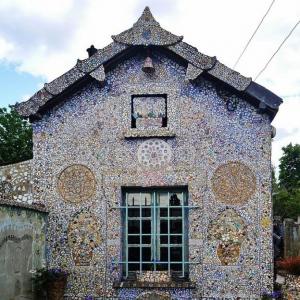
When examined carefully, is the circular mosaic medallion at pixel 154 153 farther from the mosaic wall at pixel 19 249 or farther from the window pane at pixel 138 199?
the mosaic wall at pixel 19 249

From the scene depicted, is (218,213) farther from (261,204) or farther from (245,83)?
(245,83)

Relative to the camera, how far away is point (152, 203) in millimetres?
10750

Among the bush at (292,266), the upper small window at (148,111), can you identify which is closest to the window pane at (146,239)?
the upper small window at (148,111)

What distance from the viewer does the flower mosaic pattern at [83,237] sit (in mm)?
10594

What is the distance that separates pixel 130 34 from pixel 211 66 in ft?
5.56

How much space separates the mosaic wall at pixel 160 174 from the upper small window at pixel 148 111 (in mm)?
123

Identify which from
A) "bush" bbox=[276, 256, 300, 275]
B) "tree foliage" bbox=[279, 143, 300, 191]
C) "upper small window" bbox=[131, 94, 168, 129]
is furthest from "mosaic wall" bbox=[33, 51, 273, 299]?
"tree foliage" bbox=[279, 143, 300, 191]

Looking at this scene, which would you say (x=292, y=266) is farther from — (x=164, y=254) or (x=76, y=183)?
(x=76, y=183)

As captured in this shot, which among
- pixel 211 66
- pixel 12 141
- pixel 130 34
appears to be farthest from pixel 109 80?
pixel 12 141

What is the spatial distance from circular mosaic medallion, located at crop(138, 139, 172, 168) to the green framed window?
54 centimetres

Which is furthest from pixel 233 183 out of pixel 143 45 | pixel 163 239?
pixel 143 45

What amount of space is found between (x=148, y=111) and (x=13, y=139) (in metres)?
13.8

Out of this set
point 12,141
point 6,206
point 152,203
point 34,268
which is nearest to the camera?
point 6,206

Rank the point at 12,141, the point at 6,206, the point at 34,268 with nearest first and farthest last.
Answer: the point at 6,206, the point at 34,268, the point at 12,141
